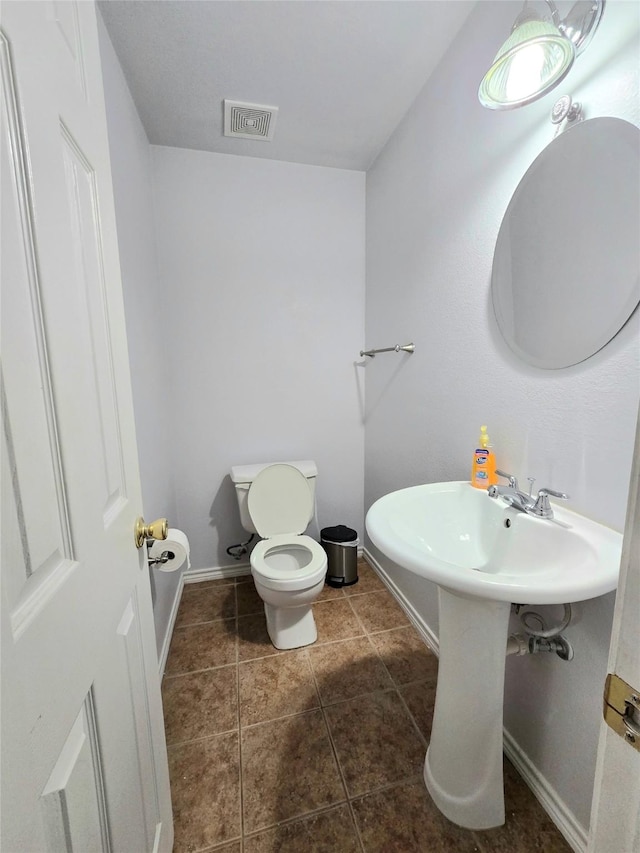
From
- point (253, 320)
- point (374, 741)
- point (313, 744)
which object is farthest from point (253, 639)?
point (253, 320)

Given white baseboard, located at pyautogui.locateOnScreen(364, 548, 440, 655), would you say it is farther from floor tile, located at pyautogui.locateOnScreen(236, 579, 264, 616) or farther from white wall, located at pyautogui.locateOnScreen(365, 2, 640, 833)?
floor tile, located at pyautogui.locateOnScreen(236, 579, 264, 616)

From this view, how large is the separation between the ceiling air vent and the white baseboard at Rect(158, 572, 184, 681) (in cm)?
234

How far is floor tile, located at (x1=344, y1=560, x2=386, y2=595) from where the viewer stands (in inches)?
82.4

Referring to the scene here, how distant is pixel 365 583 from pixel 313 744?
997mm

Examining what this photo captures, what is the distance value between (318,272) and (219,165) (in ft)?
2.48

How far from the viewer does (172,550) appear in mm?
938

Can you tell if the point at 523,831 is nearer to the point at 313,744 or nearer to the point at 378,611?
the point at 313,744

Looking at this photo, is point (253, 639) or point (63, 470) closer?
point (63, 470)

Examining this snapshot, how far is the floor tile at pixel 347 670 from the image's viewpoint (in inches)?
56.2

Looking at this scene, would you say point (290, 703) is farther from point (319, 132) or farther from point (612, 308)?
point (319, 132)

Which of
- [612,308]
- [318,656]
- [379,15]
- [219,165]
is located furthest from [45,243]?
[219,165]

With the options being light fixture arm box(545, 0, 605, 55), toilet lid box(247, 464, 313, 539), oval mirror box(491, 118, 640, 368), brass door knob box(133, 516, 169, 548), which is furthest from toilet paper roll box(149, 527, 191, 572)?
light fixture arm box(545, 0, 605, 55)

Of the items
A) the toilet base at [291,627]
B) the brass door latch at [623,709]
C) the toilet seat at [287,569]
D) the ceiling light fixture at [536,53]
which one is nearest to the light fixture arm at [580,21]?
the ceiling light fixture at [536,53]

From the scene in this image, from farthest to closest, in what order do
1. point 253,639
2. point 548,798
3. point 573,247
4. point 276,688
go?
point 253,639 < point 276,688 < point 548,798 < point 573,247
